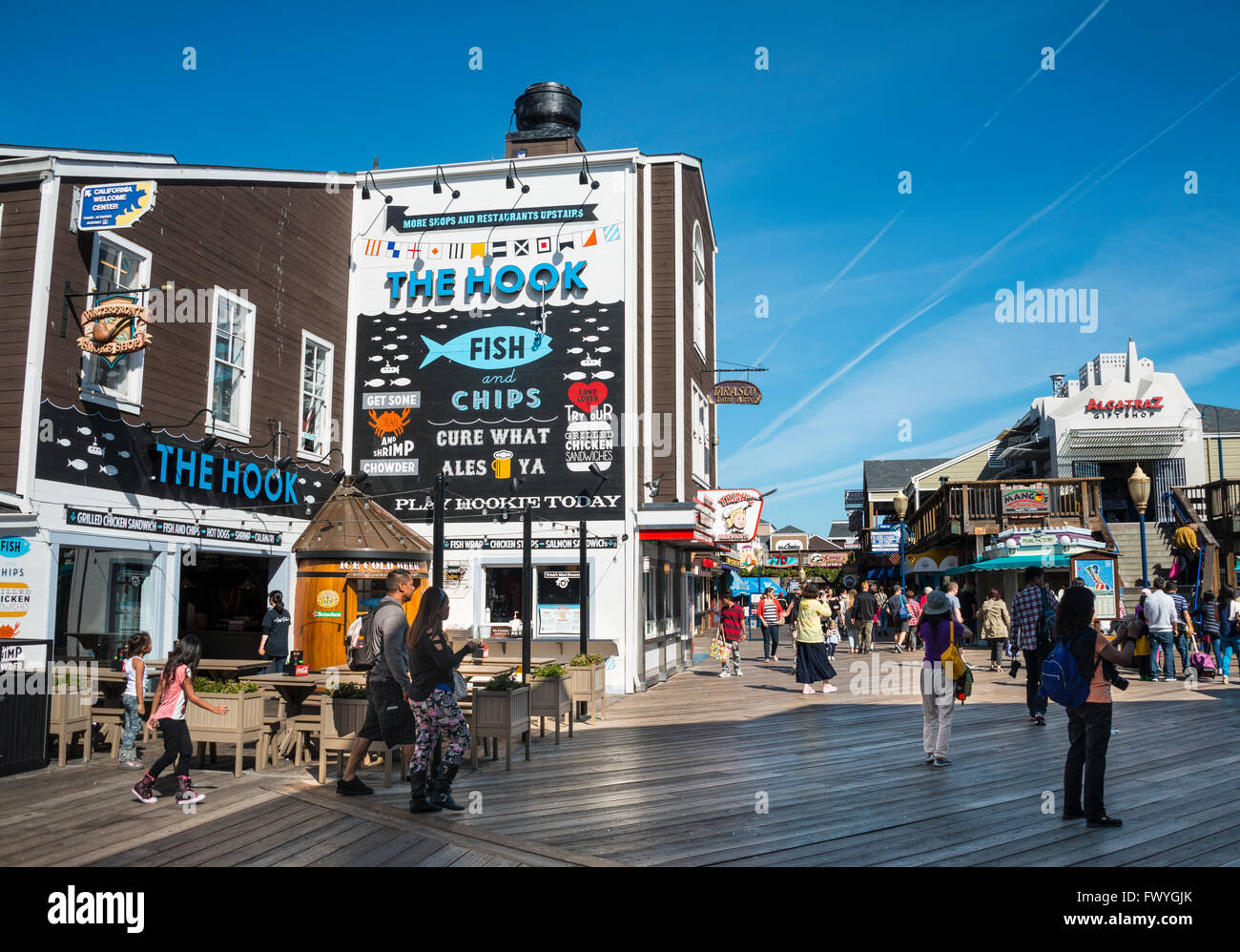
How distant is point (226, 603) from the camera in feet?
53.5

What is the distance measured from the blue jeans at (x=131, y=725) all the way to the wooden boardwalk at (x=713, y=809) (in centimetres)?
27

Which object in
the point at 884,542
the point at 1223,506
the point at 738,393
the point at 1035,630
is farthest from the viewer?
the point at 884,542

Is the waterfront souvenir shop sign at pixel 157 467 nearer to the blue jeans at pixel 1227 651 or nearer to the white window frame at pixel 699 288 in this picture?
the white window frame at pixel 699 288

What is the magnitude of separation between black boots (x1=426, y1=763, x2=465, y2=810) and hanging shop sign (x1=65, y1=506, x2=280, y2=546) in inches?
248

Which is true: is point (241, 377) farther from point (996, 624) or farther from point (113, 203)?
point (996, 624)

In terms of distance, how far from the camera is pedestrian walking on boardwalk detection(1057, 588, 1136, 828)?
636 cm

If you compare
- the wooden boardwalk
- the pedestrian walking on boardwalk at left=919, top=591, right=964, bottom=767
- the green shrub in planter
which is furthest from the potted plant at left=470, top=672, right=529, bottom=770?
the pedestrian walking on boardwalk at left=919, top=591, right=964, bottom=767

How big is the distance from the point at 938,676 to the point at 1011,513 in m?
18.7

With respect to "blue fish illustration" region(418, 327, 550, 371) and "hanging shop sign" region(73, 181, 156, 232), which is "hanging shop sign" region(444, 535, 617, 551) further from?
"hanging shop sign" region(73, 181, 156, 232)

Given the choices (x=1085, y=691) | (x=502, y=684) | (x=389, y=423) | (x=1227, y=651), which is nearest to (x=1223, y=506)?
(x=1227, y=651)

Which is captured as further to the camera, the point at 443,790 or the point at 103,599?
the point at 103,599

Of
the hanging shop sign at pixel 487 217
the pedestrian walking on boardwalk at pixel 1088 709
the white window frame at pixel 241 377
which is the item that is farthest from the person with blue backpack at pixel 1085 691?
the hanging shop sign at pixel 487 217

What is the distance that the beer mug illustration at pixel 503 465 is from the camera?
1677cm

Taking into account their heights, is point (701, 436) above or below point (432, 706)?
above
